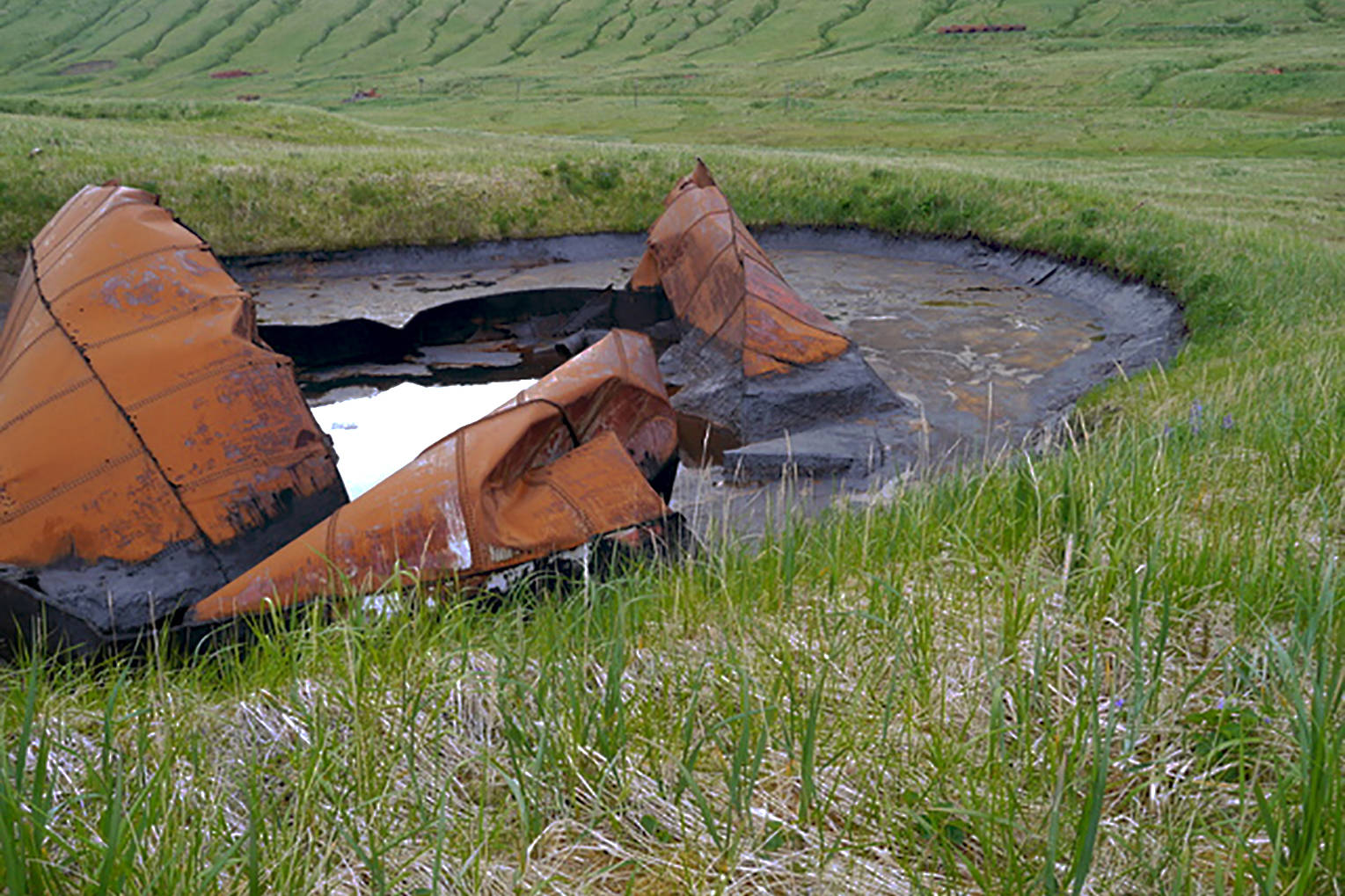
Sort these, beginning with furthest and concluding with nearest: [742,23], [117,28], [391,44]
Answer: [117,28], [391,44], [742,23]

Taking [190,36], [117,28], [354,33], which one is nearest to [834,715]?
[354,33]

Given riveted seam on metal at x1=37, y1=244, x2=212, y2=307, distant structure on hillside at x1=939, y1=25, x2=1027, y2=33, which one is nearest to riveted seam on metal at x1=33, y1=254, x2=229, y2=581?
riveted seam on metal at x1=37, y1=244, x2=212, y2=307

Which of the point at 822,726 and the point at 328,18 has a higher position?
the point at 328,18

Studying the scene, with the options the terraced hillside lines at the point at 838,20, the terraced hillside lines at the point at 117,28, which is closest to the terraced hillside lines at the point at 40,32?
the terraced hillside lines at the point at 117,28

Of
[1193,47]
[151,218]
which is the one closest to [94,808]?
[151,218]

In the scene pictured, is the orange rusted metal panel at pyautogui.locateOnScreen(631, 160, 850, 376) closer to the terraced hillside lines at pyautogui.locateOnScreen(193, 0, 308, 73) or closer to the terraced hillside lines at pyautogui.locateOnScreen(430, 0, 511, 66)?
the terraced hillside lines at pyautogui.locateOnScreen(430, 0, 511, 66)

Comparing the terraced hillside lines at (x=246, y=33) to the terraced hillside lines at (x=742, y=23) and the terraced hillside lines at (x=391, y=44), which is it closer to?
the terraced hillside lines at (x=391, y=44)

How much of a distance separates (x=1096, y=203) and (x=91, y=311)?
1057cm

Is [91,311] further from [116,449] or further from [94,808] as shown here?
[94,808]

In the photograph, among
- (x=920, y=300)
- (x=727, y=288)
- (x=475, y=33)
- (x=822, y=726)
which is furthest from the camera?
(x=475, y=33)

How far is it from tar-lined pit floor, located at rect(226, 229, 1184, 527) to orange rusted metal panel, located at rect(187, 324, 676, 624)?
3.50 ft

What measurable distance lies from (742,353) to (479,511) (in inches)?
157

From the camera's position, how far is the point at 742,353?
7477mm

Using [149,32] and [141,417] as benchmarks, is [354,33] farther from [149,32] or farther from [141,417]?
[141,417]
